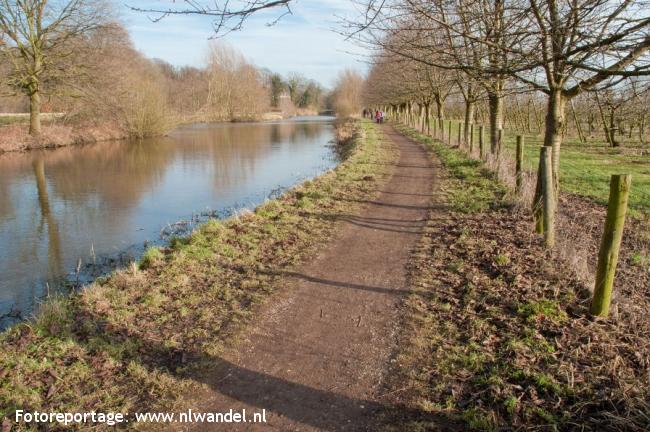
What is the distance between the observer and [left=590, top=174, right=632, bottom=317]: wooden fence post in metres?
4.39

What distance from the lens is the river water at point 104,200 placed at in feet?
26.7

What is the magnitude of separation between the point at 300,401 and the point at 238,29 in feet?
10.3

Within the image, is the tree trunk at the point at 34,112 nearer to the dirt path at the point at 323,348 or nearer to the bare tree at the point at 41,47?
the bare tree at the point at 41,47

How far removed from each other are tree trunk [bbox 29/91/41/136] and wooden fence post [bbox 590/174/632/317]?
102 feet

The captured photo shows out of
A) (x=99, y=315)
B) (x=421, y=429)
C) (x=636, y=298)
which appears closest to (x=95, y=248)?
(x=99, y=315)

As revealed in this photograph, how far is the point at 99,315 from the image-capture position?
5102mm

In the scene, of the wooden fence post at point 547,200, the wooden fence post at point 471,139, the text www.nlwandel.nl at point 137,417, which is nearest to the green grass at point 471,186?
the wooden fence post at point 471,139

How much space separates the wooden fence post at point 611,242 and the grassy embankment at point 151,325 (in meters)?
3.70

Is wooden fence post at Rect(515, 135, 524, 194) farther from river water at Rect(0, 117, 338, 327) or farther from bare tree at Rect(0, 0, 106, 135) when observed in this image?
bare tree at Rect(0, 0, 106, 135)

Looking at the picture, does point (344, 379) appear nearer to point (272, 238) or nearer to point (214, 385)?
point (214, 385)

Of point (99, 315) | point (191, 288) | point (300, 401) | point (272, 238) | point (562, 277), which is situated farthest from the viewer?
point (272, 238)

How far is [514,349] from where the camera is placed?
162 inches

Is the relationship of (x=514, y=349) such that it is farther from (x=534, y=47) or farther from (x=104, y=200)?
(x=104, y=200)

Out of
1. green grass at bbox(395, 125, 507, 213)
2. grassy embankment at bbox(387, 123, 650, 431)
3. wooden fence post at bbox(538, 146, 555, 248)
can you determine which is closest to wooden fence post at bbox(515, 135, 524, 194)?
green grass at bbox(395, 125, 507, 213)
